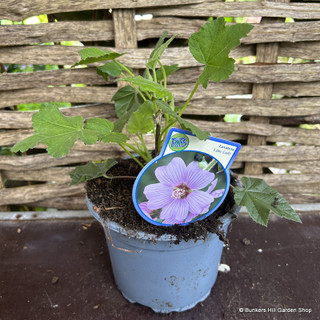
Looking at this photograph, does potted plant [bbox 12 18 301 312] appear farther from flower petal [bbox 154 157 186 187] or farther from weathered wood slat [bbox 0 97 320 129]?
weathered wood slat [bbox 0 97 320 129]

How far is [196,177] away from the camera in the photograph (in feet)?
2.58

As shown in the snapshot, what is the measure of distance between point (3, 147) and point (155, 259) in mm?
869

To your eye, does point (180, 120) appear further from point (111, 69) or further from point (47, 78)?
point (47, 78)

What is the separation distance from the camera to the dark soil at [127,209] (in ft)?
2.68

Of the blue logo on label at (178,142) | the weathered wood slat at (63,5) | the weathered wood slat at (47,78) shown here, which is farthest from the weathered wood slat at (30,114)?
the blue logo on label at (178,142)

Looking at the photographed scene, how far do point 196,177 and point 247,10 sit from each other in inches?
24.8

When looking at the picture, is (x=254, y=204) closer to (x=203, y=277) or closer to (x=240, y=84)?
(x=203, y=277)

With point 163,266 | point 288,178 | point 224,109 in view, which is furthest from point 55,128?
point 288,178

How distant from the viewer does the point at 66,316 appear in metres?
1.01

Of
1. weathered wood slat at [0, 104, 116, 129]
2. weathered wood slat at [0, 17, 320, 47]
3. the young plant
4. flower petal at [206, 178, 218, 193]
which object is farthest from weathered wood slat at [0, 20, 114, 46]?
flower petal at [206, 178, 218, 193]

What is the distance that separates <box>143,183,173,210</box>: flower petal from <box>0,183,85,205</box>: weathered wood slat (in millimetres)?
701

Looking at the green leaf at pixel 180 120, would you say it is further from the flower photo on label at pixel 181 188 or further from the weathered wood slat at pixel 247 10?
the weathered wood slat at pixel 247 10

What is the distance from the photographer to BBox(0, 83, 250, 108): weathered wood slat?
3.83ft

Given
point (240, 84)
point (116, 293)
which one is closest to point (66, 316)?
point (116, 293)
